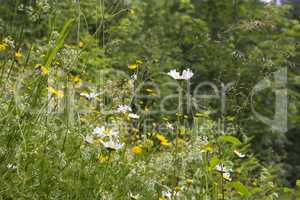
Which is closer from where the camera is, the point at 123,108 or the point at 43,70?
the point at 43,70

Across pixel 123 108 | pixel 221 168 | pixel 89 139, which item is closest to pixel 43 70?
pixel 89 139

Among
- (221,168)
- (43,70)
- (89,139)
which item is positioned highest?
(43,70)

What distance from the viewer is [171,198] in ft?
4.86

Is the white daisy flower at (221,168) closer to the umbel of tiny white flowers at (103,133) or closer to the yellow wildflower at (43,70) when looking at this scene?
the umbel of tiny white flowers at (103,133)

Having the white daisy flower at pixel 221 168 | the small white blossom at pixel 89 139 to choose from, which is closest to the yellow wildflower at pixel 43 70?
the small white blossom at pixel 89 139

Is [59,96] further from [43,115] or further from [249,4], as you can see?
[249,4]

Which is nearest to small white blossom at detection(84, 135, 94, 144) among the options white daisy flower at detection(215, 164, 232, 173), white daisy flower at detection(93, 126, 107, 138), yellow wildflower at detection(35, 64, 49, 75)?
white daisy flower at detection(93, 126, 107, 138)

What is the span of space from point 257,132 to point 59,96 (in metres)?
3.32

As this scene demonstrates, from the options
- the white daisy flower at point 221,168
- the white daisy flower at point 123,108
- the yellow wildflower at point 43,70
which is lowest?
the white daisy flower at point 221,168

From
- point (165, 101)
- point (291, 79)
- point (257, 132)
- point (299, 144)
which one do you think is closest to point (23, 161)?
point (165, 101)

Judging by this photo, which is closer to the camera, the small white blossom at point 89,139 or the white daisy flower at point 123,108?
the small white blossom at point 89,139

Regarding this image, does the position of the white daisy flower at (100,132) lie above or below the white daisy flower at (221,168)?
above

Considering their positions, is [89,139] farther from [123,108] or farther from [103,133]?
[123,108]

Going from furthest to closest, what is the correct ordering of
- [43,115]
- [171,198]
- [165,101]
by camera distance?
[165,101] < [43,115] < [171,198]
